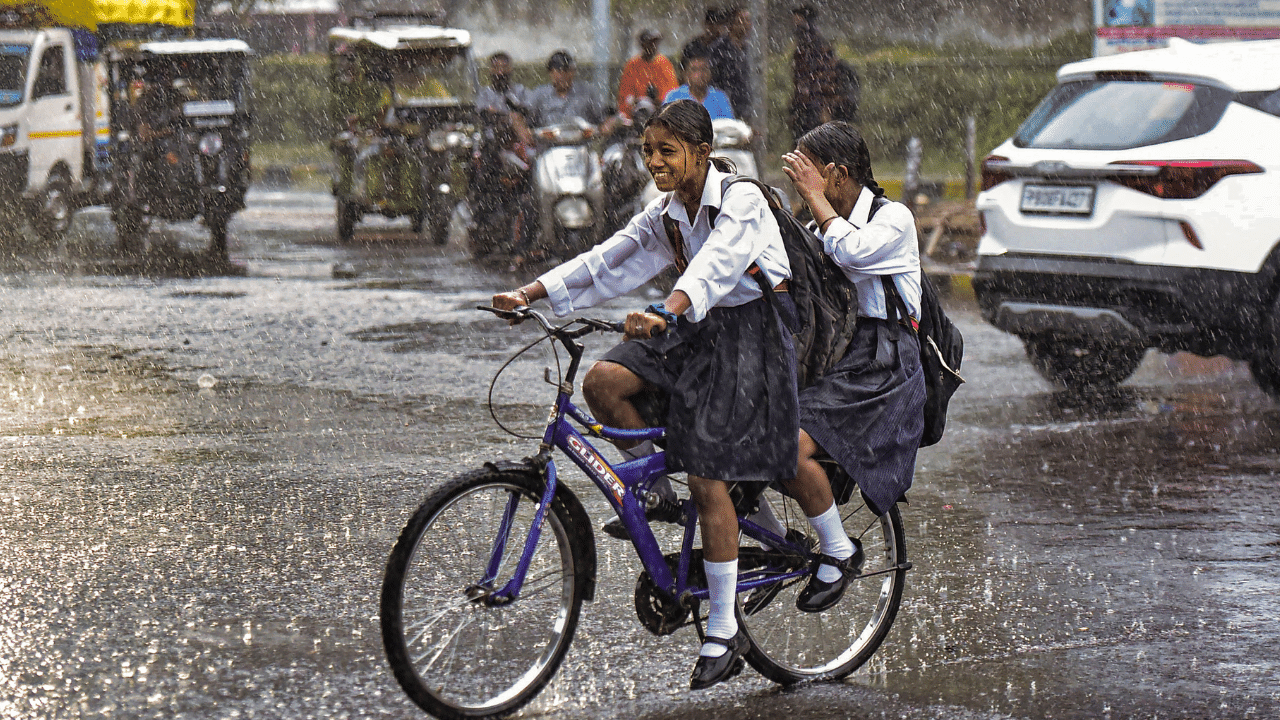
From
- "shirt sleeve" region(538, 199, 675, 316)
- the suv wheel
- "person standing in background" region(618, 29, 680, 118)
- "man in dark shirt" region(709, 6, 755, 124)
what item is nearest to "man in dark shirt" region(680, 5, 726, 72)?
"man in dark shirt" region(709, 6, 755, 124)

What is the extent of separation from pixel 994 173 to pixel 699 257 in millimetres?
4815

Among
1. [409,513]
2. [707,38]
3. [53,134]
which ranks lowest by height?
[409,513]

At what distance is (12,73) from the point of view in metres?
18.0

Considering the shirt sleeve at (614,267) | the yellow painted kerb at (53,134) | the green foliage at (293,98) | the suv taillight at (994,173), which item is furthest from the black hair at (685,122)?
the green foliage at (293,98)

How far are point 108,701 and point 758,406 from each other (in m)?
1.79

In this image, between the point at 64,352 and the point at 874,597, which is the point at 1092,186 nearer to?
the point at 874,597

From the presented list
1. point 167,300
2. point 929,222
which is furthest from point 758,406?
point 929,222

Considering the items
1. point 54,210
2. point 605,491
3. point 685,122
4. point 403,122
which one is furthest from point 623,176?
point 605,491

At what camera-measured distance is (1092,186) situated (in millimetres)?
7758

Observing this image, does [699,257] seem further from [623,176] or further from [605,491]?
[623,176]

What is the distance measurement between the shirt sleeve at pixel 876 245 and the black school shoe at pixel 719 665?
3.37 feet

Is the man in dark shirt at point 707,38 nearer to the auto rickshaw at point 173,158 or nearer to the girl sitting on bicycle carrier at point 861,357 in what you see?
the auto rickshaw at point 173,158

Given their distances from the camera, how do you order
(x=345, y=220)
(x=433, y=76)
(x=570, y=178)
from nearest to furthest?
(x=570, y=178), (x=345, y=220), (x=433, y=76)

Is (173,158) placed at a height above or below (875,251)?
below
